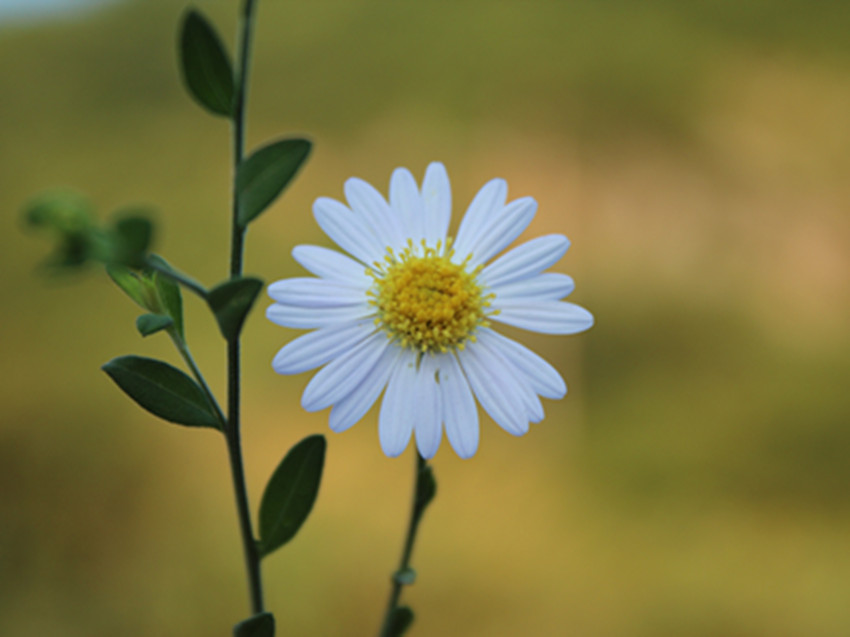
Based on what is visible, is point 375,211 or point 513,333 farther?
point 513,333

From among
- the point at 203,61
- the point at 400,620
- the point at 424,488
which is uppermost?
the point at 203,61

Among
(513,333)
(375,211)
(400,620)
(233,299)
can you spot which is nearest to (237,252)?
(233,299)

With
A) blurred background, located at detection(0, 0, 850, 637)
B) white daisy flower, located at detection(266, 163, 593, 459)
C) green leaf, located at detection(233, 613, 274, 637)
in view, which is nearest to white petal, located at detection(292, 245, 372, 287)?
white daisy flower, located at detection(266, 163, 593, 459)

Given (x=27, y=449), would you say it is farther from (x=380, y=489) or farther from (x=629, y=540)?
(x=629, y=540)

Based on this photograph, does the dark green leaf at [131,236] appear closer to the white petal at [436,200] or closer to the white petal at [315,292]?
the white petal at [315,292]

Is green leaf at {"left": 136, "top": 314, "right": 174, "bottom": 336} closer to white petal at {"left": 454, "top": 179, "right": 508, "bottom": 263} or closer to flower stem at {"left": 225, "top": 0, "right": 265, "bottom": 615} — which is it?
flower stem at {"left": 225, "top": 0, "right": 265, "bottom": 615}

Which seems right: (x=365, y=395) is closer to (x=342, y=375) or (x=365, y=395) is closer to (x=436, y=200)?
(x=342, y=375)

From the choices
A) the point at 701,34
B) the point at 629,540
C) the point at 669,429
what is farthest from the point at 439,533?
the point at 701,34
